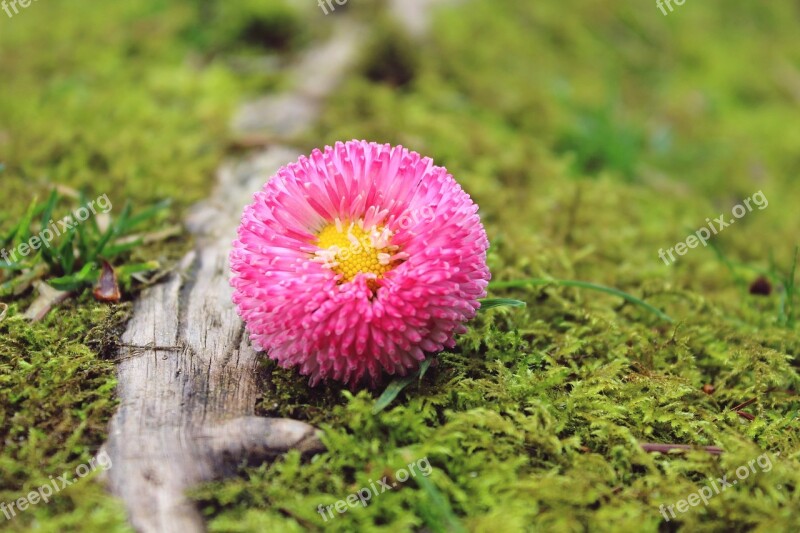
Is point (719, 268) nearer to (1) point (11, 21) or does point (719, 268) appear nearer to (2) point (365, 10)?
(2) point (365, 10)

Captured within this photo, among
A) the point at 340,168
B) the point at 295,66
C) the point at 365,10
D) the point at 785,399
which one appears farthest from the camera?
the point at 365,10

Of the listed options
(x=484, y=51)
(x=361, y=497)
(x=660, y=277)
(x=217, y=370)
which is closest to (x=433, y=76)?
(x=484, y=51)

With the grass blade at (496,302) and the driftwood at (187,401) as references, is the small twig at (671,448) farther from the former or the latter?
the driftwood at (187,401)

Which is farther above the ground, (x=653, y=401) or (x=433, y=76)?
(x=433, y=76)

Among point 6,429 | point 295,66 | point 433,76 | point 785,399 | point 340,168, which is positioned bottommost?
point 785,399

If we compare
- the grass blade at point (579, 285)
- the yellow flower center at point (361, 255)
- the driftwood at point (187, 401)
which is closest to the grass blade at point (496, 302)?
the grass blade at point (579, 285)

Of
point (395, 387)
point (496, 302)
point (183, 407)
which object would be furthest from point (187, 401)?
point (496, 302)

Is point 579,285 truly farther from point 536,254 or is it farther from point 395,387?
point 395,387
